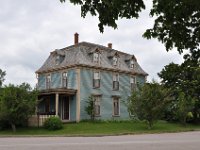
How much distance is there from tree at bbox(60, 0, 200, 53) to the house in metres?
33.6

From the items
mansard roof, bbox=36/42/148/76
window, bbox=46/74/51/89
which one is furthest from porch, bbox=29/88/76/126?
mansard roof, bbox=36/42/148/76

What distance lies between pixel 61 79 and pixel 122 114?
8.05 meters

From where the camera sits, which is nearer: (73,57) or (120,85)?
(73,57)

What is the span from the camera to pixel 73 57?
141 feet

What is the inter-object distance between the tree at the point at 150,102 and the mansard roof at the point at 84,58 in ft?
27.4

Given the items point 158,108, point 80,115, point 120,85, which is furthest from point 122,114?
point 158,108

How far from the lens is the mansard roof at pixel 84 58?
139 ft

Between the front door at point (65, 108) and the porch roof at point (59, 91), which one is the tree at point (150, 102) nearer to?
the porch roof at point (59, 91)

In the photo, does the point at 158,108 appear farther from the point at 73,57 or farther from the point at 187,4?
the point at 187,4

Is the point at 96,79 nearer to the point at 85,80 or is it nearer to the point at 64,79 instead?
the point at 85,80

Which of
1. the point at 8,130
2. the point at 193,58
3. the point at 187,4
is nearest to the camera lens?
the point at 187,4

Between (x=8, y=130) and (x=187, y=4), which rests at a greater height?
(x=187, y=4)

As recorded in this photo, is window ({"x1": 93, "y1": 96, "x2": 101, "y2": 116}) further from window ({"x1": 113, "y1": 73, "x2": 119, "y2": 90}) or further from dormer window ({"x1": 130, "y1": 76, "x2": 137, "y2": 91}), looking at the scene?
dormer window ({"x1": 130, "y1": 76, "x2": 137, "y2": 91})

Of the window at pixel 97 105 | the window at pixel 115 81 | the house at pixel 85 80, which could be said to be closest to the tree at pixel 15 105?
the house at pixel 85 80
